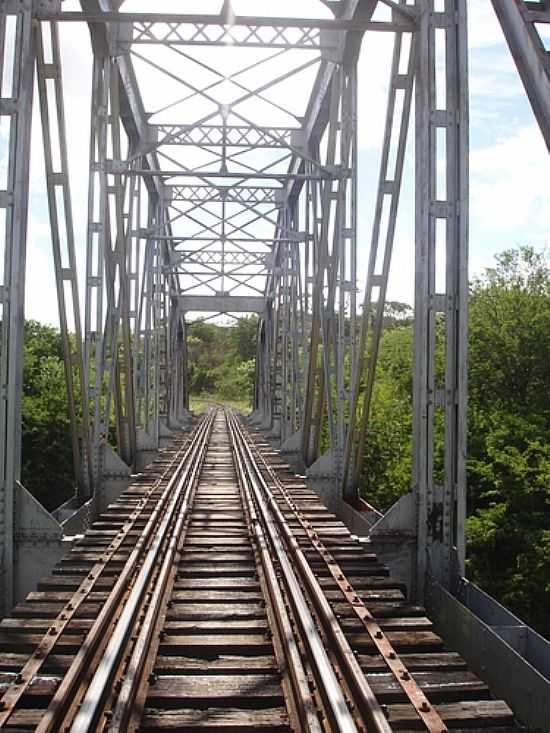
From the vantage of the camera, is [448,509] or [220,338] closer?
[448,509]

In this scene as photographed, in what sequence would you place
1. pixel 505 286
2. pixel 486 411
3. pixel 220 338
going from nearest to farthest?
pixel 486 411, pixel 505 286, pixel 220 338

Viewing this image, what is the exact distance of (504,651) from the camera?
187 inches

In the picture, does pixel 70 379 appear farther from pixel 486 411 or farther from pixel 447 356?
pixel 486 411

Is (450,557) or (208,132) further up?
(208,132)

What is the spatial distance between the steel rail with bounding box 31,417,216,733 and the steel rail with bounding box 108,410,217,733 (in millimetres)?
221

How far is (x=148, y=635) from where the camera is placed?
15.6 feet

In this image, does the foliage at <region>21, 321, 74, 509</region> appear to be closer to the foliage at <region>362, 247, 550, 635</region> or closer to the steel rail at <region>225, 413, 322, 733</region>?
the foliage at <region>362, 247, 550, 635</region>

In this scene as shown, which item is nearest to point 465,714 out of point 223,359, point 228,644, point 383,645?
point 383,645

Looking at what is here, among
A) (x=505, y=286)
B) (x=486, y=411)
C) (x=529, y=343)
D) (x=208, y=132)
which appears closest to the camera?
(x=208, y=132)

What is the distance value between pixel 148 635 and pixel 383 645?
1.39 meters

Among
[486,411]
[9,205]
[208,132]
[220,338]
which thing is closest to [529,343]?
[486,411]

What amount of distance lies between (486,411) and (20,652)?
1691cm

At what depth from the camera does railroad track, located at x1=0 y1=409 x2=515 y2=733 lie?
3807mm

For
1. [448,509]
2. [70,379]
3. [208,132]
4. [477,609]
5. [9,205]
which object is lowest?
[477,609]
